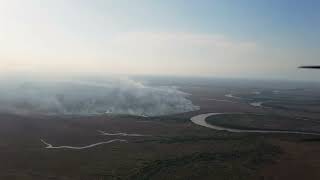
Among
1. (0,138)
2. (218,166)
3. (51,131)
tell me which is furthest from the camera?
(51,131)

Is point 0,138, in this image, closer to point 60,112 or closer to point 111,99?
point 60,112

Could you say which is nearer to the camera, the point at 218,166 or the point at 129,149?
the point at 218,166

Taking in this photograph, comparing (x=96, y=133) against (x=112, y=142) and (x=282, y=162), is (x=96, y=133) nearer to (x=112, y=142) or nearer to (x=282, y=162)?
(x=112, y=142)

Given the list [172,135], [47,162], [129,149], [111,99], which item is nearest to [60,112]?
[111,99]

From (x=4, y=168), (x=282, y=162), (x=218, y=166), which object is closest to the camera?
(x=4, y=168)

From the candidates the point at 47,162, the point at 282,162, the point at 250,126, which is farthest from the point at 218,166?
the point at 250,126

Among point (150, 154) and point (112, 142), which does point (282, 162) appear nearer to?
point (150, 154)

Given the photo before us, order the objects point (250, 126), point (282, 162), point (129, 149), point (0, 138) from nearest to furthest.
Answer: point (282, 162) < point (129, 149) < point (0, 138) < point (250, 126)

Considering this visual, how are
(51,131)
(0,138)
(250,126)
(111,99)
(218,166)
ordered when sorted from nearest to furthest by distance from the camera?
1. (218,166)
2. (0,138)
3. (51,131)
4. (250,126)
5. (111,99)

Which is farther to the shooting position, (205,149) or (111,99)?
(111,99)
